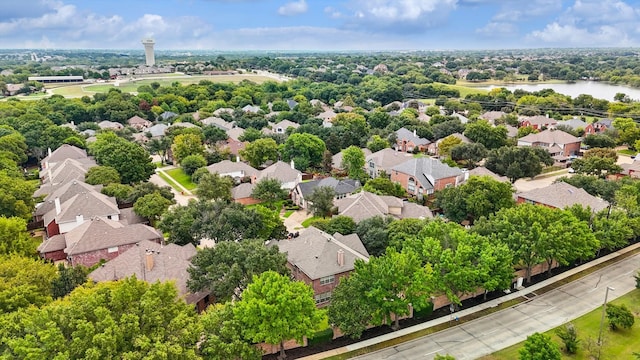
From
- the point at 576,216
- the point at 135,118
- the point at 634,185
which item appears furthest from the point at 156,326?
the point at 135,118

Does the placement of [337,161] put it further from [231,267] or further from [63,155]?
[231,267]

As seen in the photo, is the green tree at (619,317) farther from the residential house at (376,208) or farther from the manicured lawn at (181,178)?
the manicured lawn at (181,178)

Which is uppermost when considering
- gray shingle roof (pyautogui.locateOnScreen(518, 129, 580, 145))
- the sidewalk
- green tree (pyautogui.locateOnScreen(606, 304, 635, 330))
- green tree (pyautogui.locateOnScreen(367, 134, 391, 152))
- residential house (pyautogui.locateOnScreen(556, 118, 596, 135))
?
residential house (pyautogui.locateOnScreen(556, 118, 596, 135))

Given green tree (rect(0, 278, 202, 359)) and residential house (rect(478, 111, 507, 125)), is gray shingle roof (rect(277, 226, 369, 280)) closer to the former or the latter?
green tree (rect(0, 278, 202, 359))

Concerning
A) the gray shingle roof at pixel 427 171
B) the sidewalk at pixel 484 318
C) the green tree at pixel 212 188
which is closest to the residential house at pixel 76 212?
the green tree at pixel 212 188

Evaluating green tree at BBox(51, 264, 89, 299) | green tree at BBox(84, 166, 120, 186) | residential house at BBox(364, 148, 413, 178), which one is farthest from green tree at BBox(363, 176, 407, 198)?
green tree at BBox(51, 264, 89, 299)

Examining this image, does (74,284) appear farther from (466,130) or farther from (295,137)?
(466,130)

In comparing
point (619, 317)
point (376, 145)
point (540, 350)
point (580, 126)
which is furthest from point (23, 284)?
point (580, 126)
